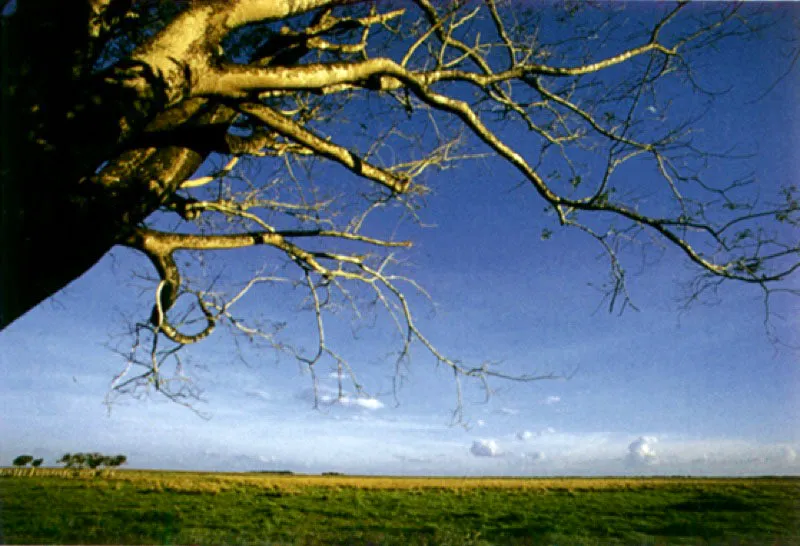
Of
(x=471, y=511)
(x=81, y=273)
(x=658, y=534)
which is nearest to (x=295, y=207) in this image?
(x=81, y=273)

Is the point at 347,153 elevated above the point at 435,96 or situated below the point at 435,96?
below

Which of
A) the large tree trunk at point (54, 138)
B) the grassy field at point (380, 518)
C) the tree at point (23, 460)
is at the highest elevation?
the large tree trunk at point (54, 138)

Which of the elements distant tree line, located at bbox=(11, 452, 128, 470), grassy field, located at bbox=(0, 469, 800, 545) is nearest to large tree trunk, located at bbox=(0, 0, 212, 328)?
grassy field, located at bbox=(0, 469, 800, 545)

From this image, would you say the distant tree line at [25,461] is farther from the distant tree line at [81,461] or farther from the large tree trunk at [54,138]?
the large tree trunk at [54,138]

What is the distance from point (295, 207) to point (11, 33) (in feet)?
11.2

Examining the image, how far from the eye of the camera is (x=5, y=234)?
3.38 m

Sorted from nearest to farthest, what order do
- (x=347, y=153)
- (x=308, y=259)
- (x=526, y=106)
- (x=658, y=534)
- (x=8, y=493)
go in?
(x=347, y=153) → (x=526, y=106) → (x=308, y=259) → (x=658, y=534) → (x=8, y=493)

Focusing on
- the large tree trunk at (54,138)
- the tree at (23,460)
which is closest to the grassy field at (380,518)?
the large tree trunk at (54,138)

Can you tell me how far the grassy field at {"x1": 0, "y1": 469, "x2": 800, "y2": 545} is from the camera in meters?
14.4

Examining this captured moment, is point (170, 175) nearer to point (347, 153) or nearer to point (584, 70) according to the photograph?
point (347, 153)

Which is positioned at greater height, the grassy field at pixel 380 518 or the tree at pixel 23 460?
the tree at pixel 23 460

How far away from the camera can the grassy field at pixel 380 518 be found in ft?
47.2

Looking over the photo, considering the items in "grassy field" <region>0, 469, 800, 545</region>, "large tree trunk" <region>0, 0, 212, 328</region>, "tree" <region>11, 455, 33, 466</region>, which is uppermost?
"large tree trunk" <region>0, 0, 212, 328</region>

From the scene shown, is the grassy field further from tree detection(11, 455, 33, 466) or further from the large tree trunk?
tree detection(11, 455, 33, 466)
